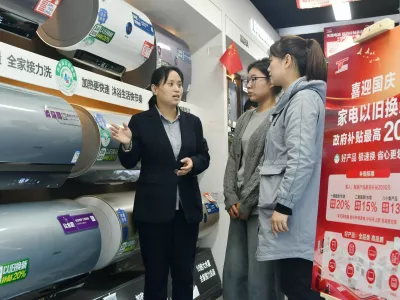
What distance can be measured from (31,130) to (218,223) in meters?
2.06

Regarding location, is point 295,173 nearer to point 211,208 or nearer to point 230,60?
point 211,208

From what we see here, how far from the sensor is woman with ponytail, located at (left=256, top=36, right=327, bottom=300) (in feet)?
5.43

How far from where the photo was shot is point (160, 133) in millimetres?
2068

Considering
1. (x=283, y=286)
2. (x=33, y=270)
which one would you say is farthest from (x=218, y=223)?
(x=33, y=270)

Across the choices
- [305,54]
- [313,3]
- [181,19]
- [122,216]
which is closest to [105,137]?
[122,216]

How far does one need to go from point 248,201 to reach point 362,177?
95 centimetres

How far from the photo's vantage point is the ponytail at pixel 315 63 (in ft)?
5.96

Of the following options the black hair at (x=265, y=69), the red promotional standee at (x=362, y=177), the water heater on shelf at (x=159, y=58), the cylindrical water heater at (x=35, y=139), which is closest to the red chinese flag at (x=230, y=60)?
the water heater on shelf at (x=159, y=58)

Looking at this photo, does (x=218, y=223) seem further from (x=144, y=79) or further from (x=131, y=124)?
(x=131, y=124)

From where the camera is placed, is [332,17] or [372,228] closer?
[372,228]

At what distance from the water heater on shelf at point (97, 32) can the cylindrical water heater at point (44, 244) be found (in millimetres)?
799

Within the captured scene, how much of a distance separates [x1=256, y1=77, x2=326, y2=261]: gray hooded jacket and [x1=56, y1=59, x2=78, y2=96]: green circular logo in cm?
101

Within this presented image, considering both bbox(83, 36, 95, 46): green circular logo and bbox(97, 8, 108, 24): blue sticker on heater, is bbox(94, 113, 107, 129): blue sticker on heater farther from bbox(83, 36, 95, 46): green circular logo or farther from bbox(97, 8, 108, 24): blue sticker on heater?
bbox(97, 8, 108, 24): blue sticker on heater

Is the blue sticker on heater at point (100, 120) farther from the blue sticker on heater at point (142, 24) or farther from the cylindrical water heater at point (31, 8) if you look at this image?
the blue sticker on heater at point (142, 24)
